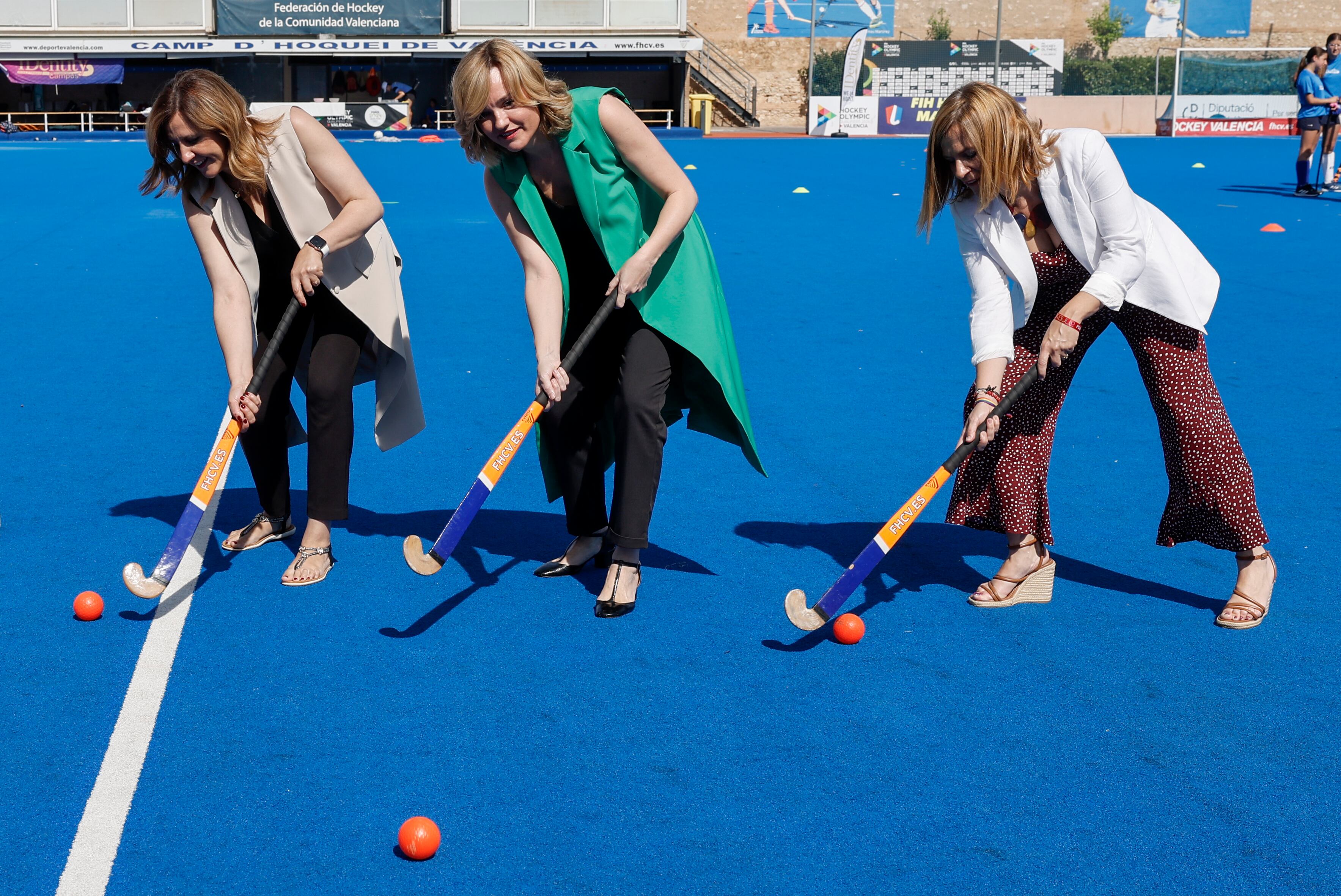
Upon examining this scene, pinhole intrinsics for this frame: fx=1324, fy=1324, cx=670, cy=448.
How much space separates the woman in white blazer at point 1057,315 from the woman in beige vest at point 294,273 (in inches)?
75.9

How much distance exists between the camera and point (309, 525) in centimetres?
470

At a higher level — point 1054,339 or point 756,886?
point 1054,339

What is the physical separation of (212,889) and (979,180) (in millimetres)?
2736

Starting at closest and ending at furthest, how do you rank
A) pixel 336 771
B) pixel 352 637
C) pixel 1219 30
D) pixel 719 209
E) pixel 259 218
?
pixel 336 771 → pixel 352 637 → pixel 259 218 → pixel 719 209 → pixel 1219 30

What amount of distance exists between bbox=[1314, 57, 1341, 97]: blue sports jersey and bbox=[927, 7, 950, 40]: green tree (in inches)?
1644

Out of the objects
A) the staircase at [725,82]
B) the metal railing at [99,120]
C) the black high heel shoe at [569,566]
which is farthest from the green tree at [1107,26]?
the black high heel shoe at [569,566]

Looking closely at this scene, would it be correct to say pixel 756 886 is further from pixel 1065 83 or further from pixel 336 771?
pixel 1065 83

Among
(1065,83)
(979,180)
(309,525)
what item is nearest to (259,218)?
(309,525)

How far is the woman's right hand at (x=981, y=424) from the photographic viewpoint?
4012mm

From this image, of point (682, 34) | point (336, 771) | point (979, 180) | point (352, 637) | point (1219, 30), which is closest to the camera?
point (336, 771)

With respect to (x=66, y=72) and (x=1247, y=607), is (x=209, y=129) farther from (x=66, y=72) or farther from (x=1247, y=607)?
(x=66, y=72)

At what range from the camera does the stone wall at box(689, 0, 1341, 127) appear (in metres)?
54.6

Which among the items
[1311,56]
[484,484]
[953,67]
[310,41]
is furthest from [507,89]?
[310,41]

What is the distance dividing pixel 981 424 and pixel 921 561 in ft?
3.30
